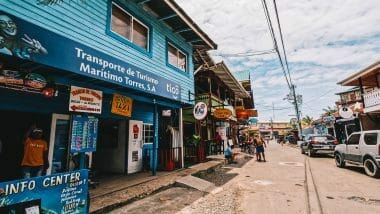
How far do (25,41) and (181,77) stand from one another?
8.59 m

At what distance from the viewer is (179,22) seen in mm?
11320

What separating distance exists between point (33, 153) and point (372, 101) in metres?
20.6

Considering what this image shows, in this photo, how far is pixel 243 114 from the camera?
22.4 meters

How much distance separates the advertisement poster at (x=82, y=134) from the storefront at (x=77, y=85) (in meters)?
0.02

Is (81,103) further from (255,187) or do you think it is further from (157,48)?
(255,187)

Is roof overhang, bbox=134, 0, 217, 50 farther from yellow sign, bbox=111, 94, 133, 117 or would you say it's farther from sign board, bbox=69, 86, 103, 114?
sign board, bbox=69, 86, 103, 114

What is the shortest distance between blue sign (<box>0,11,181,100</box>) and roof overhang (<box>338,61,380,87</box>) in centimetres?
1640

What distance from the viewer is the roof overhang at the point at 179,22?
9.92 m

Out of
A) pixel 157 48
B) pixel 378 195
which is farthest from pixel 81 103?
pixel 378 195

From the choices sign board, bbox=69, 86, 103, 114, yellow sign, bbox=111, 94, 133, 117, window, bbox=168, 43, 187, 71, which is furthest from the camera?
window, bbox=168, 43, 187, 71

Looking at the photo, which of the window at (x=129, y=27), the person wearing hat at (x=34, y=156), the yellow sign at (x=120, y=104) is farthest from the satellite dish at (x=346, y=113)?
the person wearing hat at (x=34, y=156)

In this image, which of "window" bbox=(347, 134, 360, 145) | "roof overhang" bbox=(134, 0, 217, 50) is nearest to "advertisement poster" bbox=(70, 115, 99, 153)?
"roof overhang" bbox=(134, 0, 217, 50)

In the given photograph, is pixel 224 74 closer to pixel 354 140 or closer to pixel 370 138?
pixel 354 140

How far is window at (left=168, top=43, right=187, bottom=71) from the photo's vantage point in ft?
38.7
